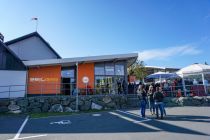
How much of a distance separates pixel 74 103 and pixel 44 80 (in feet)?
15.1

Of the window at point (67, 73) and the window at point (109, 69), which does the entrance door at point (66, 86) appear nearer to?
the window at point (67, 73)

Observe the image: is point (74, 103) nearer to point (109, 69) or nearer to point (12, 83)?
point (12, 83)

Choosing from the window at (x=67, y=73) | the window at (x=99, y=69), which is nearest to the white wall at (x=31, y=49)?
the window at (x=67, y=73)

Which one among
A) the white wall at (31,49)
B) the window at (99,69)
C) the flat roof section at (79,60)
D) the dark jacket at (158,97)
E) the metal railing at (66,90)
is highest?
the white wall at (31,49)

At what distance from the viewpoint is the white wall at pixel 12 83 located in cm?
1744

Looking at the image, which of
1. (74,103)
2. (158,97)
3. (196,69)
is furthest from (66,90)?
(196,69)

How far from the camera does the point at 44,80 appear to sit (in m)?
19.2

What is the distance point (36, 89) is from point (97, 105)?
6033mm

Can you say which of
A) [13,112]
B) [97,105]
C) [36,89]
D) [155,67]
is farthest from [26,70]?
[155,67]

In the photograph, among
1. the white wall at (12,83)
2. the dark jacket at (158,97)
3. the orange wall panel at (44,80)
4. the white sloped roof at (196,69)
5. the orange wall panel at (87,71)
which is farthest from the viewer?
the orange wall panel at (87,71)

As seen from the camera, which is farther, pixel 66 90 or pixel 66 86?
pixel 66 86

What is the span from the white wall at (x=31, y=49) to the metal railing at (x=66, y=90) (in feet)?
17.8

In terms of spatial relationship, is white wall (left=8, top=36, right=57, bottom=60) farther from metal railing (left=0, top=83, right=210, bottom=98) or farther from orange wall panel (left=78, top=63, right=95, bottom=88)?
orange wall panel (left=78, top=63, right=95, bottom=88)

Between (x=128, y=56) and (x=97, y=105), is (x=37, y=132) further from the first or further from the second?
(x=128, y=56)
